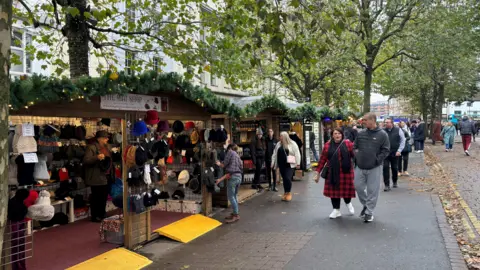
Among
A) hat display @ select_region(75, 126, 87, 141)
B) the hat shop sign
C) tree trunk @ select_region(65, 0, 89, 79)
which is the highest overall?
tree trunk @ select_region(65, 0, 89, 79)

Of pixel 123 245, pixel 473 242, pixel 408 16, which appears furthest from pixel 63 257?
pixel 408 16

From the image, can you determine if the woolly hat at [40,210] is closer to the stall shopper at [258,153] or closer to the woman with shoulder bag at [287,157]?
the woman with shoulder bag at [287,157]

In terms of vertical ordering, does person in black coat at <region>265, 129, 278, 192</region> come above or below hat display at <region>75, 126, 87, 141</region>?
below

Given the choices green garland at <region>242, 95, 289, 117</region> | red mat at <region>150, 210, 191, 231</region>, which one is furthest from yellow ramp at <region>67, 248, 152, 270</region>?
green garland at <region>242, 95, 289, 117</region>

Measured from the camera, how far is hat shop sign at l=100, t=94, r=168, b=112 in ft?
20.1

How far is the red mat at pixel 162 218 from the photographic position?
773cm

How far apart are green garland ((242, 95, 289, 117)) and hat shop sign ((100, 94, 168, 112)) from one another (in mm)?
2612

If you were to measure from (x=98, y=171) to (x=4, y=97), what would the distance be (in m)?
5.63

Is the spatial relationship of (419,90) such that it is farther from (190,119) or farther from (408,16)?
(190,119)

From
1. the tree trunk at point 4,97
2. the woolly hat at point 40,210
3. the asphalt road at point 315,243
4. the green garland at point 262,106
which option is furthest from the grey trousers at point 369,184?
the tree trunk at point 4,97

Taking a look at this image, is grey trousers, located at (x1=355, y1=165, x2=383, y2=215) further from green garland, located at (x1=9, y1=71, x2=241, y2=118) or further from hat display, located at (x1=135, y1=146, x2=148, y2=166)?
hat display, located at (x1=135, y1=146, x2=148, y2=166)

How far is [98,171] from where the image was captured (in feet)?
25.2

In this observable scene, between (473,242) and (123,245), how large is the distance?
5515 mm

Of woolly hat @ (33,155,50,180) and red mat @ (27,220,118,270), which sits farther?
red mat @ (27,220,118,270)
